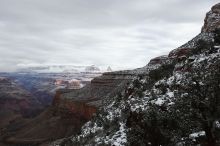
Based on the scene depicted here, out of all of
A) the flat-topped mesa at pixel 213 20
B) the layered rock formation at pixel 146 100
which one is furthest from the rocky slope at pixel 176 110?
the flat-topped mesa at pixel 213 20

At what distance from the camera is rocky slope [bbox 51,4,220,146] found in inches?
911

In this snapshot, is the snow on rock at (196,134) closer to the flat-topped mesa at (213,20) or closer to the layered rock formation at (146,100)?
the layered rock formation at (146,100)

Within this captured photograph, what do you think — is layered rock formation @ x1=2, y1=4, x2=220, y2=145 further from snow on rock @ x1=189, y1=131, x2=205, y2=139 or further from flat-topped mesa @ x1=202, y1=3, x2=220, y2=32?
snow on rock @ x1=189, y1=131, x2=205, y2=139

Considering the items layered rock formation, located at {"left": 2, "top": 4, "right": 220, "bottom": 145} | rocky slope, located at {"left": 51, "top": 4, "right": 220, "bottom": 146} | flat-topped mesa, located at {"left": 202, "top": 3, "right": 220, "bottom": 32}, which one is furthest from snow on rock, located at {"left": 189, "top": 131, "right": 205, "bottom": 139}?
flat-topped mesa, located at {"left": 202, "top": 3, "right": 220, "bottom": 32}

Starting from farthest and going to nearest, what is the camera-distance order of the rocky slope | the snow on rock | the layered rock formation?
the layered rock formation < the snow on rock < the rocky slope

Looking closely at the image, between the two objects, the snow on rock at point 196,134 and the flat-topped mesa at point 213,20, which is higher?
the flat-topped mesa at point 213,20

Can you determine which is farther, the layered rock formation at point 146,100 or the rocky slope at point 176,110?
the layered rock formation at point 146,100

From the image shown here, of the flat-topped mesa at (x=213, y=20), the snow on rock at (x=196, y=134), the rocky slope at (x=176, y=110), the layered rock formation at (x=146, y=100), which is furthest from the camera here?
the flat-topped mesa at (x=213, y=20)

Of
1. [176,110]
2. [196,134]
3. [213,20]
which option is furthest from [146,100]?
[213,20]

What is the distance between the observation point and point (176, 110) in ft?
86.2

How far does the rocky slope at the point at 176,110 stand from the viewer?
75.9 feet

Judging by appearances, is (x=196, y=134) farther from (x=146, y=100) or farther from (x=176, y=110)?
(x=146, y=100)

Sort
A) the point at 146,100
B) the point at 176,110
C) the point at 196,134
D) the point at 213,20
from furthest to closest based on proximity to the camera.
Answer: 1. the point at 213,20
2. the point at 146,100
3. the point at 176,110
4. the point at 196,134

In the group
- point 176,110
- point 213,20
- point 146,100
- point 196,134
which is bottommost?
point 196,134
